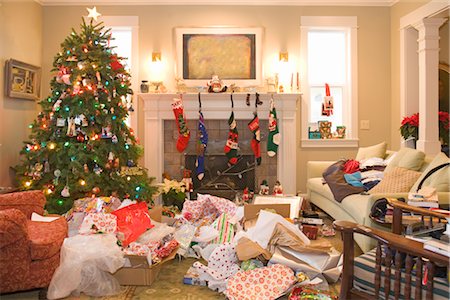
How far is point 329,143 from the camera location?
17.9 ft

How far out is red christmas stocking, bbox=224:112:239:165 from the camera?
5.11 m

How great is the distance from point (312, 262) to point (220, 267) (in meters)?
0.62

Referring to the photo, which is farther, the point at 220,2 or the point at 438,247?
the point at 220,2

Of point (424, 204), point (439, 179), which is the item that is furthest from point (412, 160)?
point (424, 204)

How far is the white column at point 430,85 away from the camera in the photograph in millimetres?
4543

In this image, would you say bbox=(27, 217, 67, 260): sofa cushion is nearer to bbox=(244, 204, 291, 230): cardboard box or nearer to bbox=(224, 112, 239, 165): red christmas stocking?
bbox=(244, 204, 291, 230): cardboard box

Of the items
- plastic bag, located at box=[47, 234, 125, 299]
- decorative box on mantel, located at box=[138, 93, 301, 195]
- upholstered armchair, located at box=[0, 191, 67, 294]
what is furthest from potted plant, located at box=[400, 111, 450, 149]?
upholstered armchair, located at box=[0, 191, 67, 294]

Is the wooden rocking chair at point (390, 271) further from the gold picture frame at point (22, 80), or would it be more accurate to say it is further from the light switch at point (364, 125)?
the gold picture frame at point (22, 80)

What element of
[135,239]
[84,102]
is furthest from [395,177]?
[84,102]

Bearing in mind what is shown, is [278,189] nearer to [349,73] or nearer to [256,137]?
[256,137]

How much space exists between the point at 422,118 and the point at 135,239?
3648mm

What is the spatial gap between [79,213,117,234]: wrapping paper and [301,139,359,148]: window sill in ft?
10.6

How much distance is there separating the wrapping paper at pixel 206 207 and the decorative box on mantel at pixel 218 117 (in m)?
1.54

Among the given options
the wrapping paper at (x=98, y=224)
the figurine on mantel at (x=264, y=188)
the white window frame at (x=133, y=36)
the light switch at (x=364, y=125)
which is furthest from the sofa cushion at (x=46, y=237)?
the light switch at (x=364, y=125)
